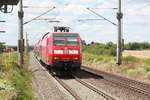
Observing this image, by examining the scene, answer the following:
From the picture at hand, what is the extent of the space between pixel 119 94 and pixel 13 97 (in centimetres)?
545

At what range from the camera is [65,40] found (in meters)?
23.7

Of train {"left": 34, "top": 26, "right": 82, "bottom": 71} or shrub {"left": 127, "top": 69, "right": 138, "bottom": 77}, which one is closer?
train {"left": 34, "top": 26, "right": 82, "bottom": 71}

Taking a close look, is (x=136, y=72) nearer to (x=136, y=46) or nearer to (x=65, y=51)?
(x=65, y=51)

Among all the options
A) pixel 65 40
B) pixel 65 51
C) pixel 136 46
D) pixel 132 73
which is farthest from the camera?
pixel 136 46

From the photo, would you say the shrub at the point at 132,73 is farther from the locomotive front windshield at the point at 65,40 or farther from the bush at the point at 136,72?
the locomotive front windshield at the point at 65,40

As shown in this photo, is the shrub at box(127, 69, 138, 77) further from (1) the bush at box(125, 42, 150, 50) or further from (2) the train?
(1) the bush at box(125, 42, 150, 50)

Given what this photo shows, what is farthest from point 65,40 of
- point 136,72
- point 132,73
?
point 136,72

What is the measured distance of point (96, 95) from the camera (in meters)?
14.9

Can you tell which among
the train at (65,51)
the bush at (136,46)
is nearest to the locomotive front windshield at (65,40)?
the train at (65,51)

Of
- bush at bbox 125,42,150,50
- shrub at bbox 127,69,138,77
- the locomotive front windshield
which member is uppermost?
the locomotive front windshield

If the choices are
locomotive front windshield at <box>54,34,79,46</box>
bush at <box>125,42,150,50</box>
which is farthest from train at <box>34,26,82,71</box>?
bush at <box>125,42,150,50</box>

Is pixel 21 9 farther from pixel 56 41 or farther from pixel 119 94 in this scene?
pixel 119 94

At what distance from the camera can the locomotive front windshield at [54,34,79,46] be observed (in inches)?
930

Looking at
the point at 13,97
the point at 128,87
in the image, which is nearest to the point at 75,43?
the point at 128,87
